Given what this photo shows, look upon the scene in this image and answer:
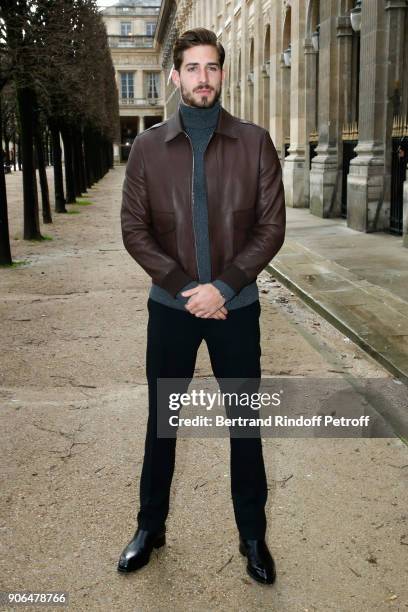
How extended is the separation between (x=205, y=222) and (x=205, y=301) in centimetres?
31

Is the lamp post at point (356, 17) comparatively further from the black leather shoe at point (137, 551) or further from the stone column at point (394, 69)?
the black leather shoe at point (137, 551)

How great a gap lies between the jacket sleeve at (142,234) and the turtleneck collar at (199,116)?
0.21 m

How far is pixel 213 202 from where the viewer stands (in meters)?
2.97

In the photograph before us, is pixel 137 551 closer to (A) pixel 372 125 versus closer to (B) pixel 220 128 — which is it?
(B) pixel 220 128

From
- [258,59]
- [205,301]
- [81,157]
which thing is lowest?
[81,157]

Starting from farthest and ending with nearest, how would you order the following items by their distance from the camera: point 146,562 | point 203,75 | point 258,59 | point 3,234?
point 258,59 → point 3,234 → point 146,562 → point 203,75

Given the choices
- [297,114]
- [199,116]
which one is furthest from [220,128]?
[297,114]

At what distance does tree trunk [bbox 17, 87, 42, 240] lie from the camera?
15.0m

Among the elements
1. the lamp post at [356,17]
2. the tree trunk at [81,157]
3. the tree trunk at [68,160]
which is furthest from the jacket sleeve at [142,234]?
the tree trunk at [81,157]

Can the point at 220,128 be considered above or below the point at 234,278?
above

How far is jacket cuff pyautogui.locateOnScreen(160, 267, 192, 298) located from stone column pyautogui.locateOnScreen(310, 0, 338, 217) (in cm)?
1606

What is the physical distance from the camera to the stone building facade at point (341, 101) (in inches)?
579

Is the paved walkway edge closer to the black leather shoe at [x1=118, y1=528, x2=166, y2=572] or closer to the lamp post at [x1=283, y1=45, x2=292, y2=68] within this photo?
the black leather shoe at [x1=118, y1=528, x2=166, y2=572]

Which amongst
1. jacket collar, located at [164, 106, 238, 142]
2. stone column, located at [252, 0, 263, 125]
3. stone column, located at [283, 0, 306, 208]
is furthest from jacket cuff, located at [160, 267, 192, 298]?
stone column, located at [252, 0, 263, 125]
